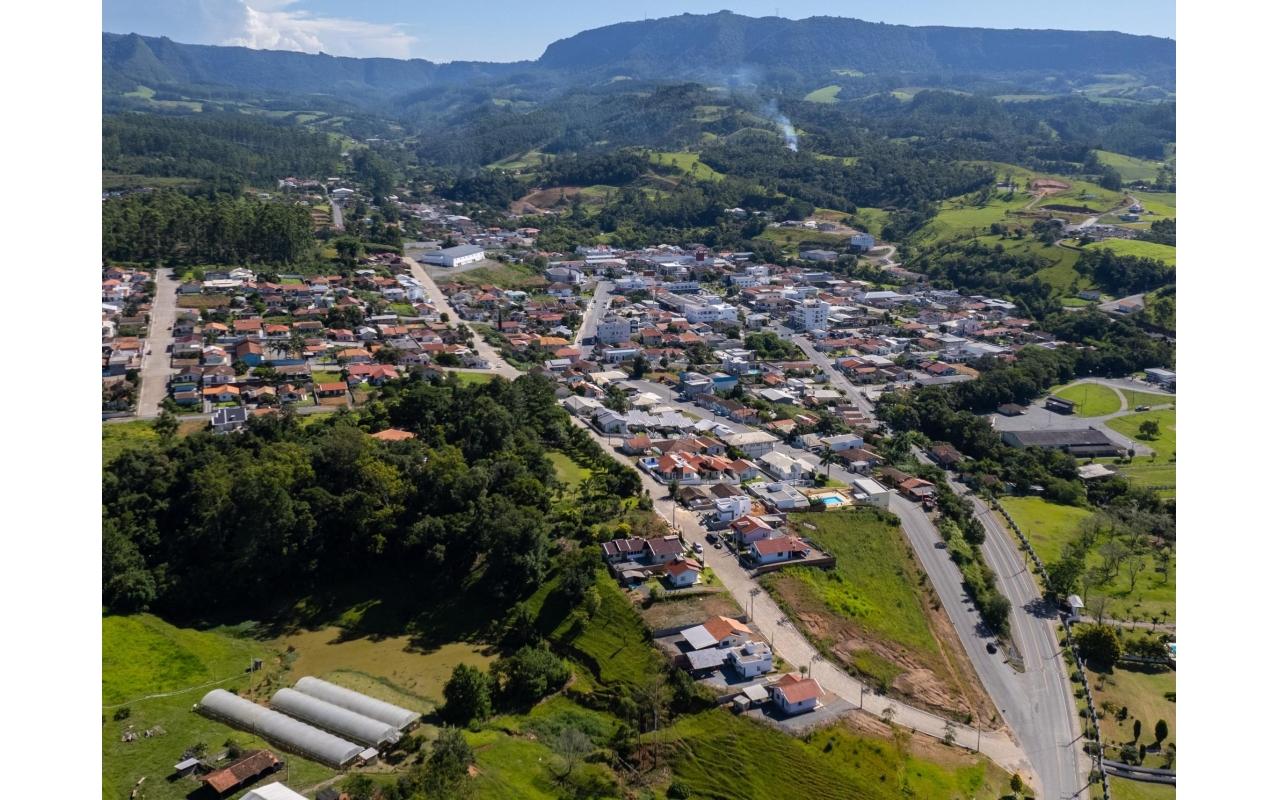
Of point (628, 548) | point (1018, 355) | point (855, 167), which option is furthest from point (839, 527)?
point (855, 167)

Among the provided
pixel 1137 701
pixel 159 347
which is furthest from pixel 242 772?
pixel 159 347

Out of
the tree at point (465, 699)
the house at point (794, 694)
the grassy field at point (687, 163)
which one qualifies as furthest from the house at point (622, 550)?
the grassy field at point (687, 163)

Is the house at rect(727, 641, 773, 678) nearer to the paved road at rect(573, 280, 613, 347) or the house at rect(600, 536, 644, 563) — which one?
the house at rect(600, 536, 644, 563)

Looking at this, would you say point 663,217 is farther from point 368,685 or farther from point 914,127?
point 368,685

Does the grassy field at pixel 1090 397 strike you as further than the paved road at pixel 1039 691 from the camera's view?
Yes

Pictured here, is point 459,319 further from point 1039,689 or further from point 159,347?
point 1039,689

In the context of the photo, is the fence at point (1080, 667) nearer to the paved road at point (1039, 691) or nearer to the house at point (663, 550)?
the paved road at point (1039, 691)
